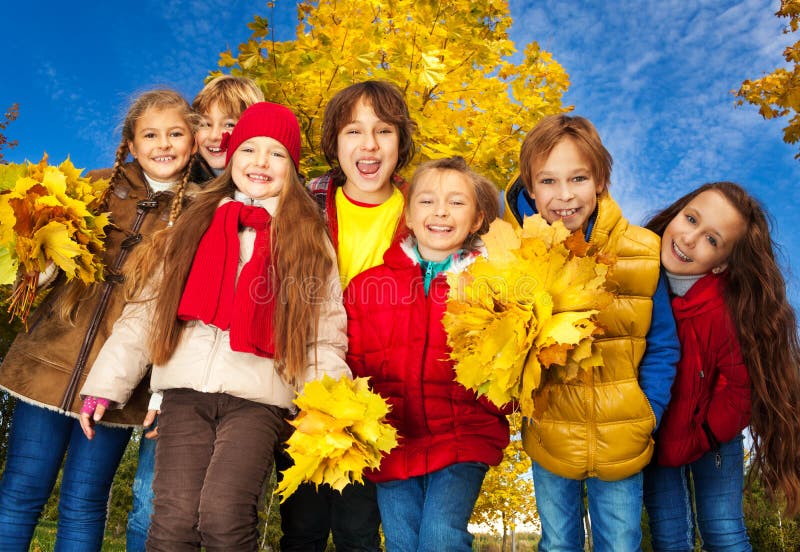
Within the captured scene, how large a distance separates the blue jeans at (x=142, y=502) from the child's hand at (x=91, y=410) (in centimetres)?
39

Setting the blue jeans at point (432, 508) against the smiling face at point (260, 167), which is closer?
the blue jeans at point (432, 508)

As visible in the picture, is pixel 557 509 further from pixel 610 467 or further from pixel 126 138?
pixel 126 138

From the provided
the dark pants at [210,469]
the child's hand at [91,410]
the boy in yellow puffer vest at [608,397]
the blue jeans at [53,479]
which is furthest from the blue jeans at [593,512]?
the blue jeans at [53,479]

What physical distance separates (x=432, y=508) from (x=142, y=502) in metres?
1.61

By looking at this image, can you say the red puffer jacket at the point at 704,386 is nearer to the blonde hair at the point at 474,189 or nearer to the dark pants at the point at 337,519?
the blonde hair at the point at 474,189

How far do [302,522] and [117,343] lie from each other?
130 cm

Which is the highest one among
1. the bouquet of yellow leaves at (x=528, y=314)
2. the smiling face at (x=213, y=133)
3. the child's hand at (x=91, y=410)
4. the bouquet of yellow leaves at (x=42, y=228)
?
the smiling face at (x=213, y=133)

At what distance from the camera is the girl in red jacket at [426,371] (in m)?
2.90

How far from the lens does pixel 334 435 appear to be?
249 cm

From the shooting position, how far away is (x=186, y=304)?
113 inches

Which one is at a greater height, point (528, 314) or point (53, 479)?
point (528, 314)

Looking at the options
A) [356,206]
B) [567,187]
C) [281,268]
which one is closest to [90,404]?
[281,268]

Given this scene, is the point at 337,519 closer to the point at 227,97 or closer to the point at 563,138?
the point at 563,138

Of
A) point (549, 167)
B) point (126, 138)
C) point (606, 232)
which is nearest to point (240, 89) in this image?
point (126, 138)
